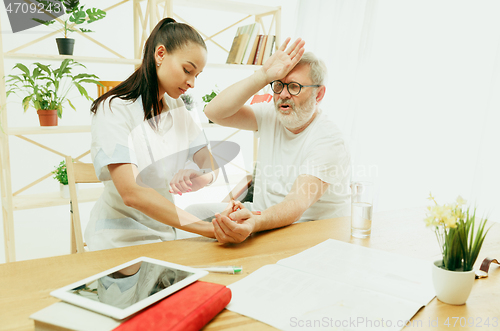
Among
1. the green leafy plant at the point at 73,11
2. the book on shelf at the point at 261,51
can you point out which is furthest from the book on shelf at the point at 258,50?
the green leafy plant at the point at 73,11

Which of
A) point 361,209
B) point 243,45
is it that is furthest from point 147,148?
point 243,45

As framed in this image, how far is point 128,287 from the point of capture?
2.23 feet

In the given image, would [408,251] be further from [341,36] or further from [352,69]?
[341,36]

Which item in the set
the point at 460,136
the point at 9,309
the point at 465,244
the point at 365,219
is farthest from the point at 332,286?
the point at 460,136

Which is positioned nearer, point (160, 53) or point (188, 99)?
point (160, 53)

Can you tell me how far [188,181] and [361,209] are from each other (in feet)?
2.48

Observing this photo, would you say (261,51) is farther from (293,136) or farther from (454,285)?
(454,285)

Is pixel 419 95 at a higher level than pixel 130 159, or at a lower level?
higher

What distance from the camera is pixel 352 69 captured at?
8.95 feet

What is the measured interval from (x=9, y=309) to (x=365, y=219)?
88 centimetres

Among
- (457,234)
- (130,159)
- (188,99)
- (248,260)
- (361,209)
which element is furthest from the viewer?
(188,99)

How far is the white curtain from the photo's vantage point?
1917 mm

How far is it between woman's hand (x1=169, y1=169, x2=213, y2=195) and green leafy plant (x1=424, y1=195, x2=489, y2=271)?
1049 millimetres

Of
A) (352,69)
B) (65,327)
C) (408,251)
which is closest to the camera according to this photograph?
(65,327)
